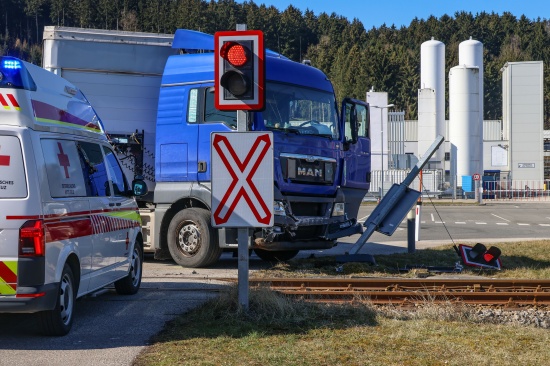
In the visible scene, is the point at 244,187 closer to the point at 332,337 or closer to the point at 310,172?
the point at 332,337

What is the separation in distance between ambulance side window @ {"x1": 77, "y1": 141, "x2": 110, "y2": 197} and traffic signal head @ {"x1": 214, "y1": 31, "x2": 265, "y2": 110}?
1689 mm

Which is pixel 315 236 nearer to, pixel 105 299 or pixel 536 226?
pixel 105 299

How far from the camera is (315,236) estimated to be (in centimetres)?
1346

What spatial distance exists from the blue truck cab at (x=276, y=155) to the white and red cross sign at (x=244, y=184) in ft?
14.4

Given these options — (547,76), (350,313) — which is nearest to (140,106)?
(350,313)

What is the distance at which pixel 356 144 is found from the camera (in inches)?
562

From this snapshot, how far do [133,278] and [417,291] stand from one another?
3.75 m

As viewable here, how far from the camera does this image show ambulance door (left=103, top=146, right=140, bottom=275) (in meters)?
9.33

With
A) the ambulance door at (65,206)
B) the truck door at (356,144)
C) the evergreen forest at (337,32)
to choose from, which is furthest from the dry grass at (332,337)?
the evergreen forest at (337,32)

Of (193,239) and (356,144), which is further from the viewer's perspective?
(356,144)

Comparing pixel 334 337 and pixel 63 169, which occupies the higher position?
pixel 63 169

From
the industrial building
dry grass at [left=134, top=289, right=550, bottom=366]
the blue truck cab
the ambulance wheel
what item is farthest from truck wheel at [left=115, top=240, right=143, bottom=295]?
the industrial building

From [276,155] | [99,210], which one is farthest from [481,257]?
[99,210]

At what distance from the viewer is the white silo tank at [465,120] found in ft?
182
